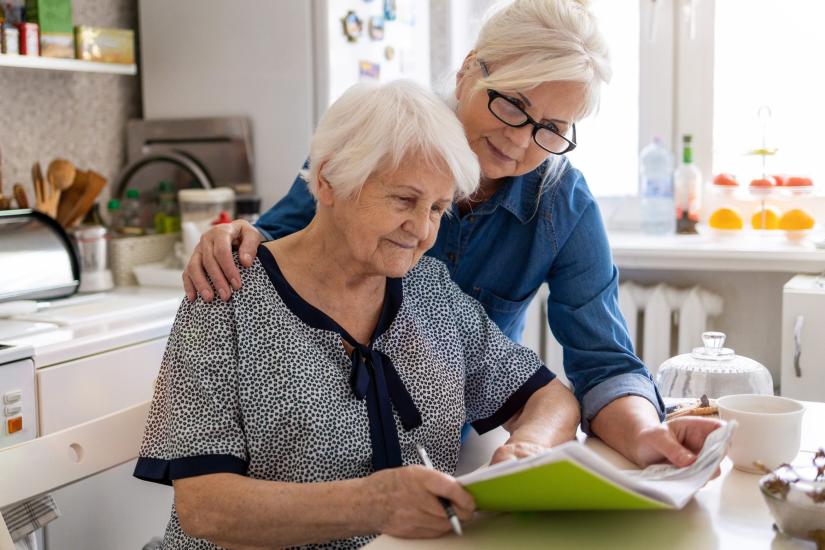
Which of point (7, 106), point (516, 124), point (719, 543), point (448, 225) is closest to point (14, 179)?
point (7, 106)

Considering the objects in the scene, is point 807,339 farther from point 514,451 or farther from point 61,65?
point 61,65

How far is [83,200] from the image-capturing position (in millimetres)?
2699

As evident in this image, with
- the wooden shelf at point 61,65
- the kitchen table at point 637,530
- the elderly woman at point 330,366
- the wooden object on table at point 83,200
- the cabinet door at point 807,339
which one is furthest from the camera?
the wooden object on table at point 83,200

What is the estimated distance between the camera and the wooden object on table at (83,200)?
106 inches

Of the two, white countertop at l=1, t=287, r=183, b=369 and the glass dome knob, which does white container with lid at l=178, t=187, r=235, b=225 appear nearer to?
white countertop at l=1, t=287, r=183, b=369

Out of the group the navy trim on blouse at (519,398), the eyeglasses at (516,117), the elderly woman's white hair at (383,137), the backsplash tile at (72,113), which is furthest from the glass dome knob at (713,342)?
the backsplash tile at (72,113)

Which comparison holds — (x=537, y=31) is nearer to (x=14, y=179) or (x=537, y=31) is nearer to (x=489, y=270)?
(x=489, y=270)

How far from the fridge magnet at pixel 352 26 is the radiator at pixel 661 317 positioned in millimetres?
955

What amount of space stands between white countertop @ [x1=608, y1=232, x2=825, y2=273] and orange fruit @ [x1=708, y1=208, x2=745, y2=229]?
38 mm

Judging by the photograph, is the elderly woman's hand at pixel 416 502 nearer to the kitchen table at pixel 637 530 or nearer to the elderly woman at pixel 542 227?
the kitchen table at pixel 637 530

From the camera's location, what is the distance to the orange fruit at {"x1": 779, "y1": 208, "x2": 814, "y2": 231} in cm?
263

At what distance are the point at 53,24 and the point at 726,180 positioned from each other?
77.8 inches

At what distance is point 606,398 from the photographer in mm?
1367

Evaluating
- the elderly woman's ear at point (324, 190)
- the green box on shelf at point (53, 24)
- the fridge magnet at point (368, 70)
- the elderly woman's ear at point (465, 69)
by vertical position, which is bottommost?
the elderly woman's ear at point (324, 190)
